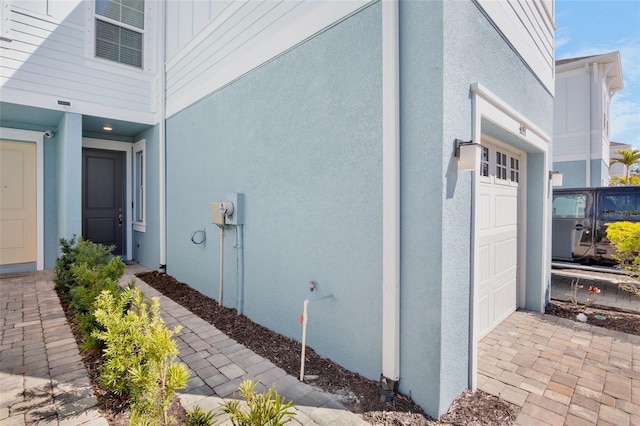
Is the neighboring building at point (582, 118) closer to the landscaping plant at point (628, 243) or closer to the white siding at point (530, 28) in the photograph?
the landscaping plant at point (628, 243)

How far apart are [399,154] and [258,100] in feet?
7.52

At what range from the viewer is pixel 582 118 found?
1168 cm

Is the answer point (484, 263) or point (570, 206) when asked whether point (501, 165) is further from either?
point (570, 206)

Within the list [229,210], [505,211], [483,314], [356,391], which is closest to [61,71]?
[229,210]

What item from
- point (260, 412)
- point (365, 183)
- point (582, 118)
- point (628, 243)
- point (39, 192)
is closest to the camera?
point (260, 412)

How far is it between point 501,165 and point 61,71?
7.36 m

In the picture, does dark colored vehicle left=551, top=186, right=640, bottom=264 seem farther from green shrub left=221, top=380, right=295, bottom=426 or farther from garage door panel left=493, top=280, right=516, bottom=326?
green shrub left=221, top=380, right=295, bottom=426

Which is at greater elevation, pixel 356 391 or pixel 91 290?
pixel 91 290

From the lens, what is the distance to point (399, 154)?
244 cm

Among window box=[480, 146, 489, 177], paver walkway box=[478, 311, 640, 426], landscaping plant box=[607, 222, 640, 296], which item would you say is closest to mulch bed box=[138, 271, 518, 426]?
paver walkway box=[478, 311, 640, 426]

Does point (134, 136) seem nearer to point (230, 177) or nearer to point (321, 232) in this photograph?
point (230, 177)

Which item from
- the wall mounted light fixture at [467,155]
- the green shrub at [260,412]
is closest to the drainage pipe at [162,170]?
the green shrub at [260,412]

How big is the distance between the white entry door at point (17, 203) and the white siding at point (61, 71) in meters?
1.77

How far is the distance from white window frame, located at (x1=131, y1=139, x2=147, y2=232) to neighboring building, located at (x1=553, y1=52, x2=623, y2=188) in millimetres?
14017
